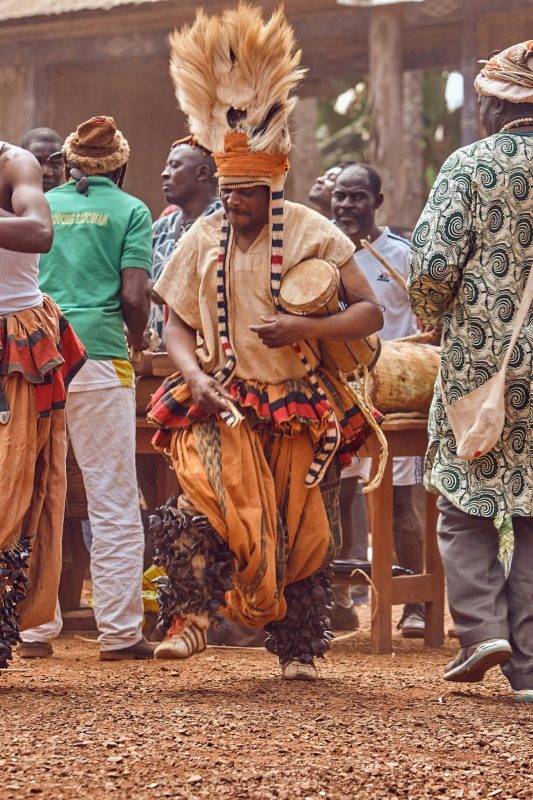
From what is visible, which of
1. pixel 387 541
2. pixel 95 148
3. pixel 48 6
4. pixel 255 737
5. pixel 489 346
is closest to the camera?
pixel 255 737

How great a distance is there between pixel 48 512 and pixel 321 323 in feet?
4.01

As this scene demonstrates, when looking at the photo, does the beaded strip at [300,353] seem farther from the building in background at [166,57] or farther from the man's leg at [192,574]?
the building in background at [166,57]

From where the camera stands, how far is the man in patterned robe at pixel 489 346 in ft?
17.2

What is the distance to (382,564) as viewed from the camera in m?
7.25

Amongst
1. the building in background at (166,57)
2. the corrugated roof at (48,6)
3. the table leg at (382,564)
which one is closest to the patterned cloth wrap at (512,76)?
the table leg at (382,564)

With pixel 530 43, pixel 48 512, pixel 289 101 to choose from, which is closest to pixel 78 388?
pixel 48 512

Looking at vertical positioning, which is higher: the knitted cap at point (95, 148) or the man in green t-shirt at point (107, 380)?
the knitted cap at point (95, 148)

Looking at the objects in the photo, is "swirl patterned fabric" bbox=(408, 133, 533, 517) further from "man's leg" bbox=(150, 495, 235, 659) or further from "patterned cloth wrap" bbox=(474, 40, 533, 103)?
"man's leg" bbox=(150, 495, 235, 659)

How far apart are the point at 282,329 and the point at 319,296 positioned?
0.18 meters

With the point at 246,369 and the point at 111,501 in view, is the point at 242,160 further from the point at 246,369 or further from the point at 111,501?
the point at 111,501

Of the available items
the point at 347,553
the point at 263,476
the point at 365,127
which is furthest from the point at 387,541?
the point at 365,127

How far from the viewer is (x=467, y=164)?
5285 mm

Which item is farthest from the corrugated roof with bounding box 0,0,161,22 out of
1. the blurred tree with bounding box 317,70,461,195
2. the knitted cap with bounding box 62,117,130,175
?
the blurred tree with bounding box 317,70,461,195

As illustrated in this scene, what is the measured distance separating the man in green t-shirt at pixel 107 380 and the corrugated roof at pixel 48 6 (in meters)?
5.99
